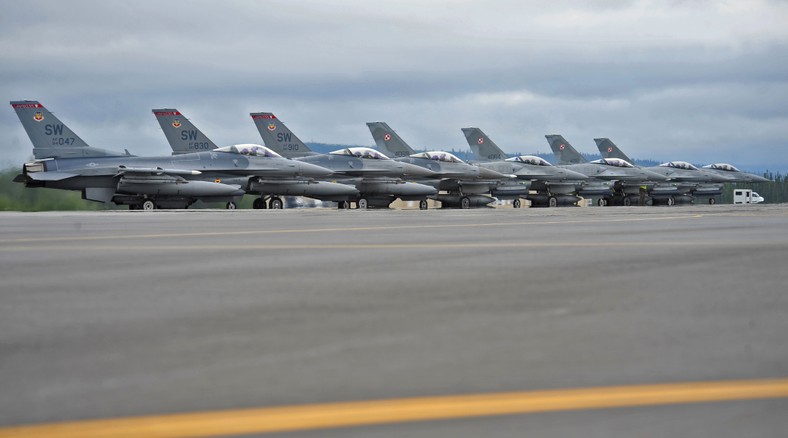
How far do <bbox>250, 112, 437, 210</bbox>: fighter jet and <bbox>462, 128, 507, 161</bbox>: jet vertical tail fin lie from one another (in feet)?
41.9

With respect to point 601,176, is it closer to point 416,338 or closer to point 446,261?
point 446,261

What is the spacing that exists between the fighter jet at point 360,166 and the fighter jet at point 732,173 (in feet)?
109

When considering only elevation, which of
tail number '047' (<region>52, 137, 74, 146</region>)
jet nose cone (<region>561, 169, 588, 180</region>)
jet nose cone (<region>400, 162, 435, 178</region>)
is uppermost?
tail number '047' (<region>52, 137, 74, 146</region>)

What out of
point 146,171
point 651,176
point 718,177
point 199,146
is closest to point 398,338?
point 146,171

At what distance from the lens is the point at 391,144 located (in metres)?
56.0

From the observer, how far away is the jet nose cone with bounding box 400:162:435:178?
49.8 metres

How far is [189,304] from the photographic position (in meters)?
6.54

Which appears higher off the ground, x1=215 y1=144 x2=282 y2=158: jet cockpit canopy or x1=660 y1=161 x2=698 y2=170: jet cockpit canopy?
x1=215 y1=144 x2=282 y2=158: jet cockpit canopy

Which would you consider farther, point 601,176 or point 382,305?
point 601,176

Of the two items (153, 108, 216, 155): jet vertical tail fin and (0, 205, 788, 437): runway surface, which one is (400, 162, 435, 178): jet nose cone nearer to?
(153, 108, 216, 155): jet vertical tail fin

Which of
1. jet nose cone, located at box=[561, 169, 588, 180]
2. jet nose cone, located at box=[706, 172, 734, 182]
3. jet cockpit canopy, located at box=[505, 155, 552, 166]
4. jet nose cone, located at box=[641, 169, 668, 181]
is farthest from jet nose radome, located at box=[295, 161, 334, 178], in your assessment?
jet nose cone, located at box=[706, 172, 734, 182]

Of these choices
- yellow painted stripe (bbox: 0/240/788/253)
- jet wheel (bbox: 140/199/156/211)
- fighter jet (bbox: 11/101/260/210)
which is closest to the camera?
yellow painted stripe (bbox: 0/240/788/253)

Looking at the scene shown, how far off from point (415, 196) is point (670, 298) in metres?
42.4

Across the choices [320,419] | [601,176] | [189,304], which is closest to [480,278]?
[189,304]
